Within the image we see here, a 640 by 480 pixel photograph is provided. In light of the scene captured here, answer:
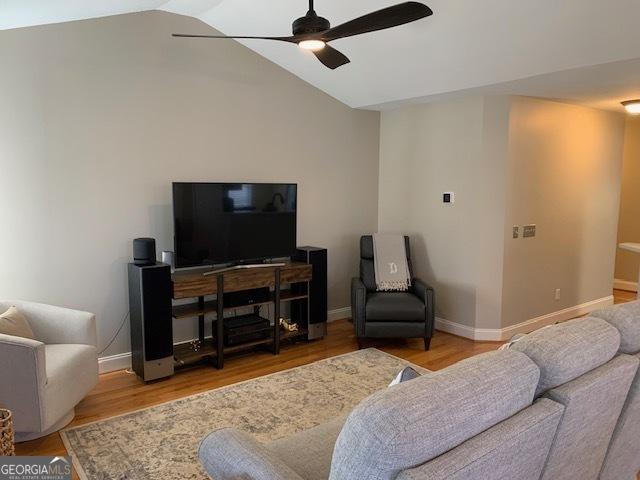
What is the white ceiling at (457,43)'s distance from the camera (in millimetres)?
3008

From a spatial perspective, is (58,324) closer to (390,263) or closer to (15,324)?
(15,324)

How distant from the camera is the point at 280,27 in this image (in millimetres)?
3936

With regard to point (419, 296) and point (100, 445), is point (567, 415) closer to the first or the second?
point (100, 445)

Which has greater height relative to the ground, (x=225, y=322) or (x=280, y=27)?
(x=280, y=27)

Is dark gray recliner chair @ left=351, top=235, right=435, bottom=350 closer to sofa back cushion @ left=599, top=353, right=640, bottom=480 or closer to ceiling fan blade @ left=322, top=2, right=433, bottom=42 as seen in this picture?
sofa back cushion @ left=599, top=353, right=640, bottom=480

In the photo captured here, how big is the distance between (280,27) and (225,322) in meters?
2.49

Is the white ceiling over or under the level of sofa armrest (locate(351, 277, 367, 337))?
over

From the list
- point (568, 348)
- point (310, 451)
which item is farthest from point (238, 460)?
point (568, 348)

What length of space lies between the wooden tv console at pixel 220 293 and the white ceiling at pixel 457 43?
74.9 inches

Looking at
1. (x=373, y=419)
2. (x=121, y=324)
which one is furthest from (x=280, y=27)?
(x=373, y=419)

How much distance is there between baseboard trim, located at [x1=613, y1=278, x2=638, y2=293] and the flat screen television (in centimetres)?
517

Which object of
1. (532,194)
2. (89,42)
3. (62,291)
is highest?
(89,42)

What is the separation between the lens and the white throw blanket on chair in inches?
190

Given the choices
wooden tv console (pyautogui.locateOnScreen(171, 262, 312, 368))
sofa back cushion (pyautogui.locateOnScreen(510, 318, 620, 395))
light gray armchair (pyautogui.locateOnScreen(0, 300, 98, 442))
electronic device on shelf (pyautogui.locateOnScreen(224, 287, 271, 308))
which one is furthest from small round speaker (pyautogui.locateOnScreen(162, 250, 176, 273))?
sofa back cushion (pyautogui.locateOnScreen(510, 318, 620, 395))
